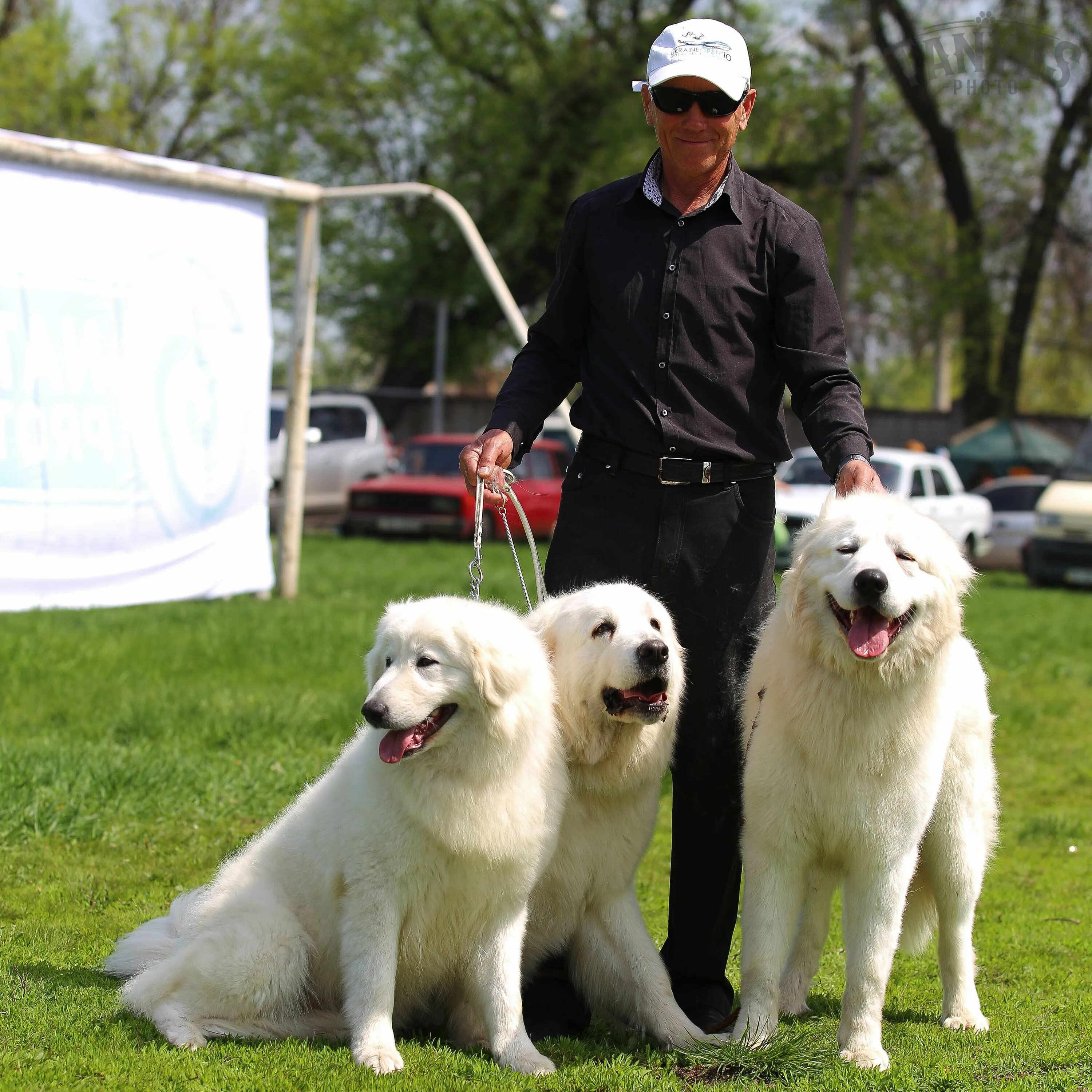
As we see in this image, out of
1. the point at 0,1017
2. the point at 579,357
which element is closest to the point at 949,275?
the point at 579,357

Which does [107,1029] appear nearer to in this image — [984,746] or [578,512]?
[578,512]

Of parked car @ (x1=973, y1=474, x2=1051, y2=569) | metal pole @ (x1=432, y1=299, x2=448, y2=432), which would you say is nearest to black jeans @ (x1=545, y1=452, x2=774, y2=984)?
parked car @ (x1=973, y1=474, x2=1051, y2=569)

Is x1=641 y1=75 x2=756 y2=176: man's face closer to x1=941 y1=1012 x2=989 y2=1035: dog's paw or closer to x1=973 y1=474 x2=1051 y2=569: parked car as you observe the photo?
x1=941 y1=1012 x2=989 y2=1035: dog's paw

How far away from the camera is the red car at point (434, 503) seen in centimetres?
2012

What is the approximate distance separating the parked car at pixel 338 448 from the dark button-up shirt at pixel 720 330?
1723 centimetres

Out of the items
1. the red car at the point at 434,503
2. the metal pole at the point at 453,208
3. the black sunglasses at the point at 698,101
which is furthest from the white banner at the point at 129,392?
the red car at the point at 434,503

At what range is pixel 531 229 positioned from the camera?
97.3 feet

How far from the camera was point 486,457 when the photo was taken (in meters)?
4.10

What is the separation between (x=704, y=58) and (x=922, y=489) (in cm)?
1664

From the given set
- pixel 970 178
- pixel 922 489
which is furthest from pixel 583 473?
pixel 970 178

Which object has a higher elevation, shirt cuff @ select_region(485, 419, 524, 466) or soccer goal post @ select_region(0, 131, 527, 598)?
soccer goal post @ select_region(0, 131, 527, 598)

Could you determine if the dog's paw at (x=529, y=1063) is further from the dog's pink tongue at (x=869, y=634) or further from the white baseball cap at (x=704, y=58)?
the white baseball cap at (x=704, y=58)

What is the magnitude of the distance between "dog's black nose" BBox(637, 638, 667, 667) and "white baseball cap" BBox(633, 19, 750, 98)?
164 centimetres

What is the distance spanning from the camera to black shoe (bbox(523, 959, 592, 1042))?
3.89 meters
